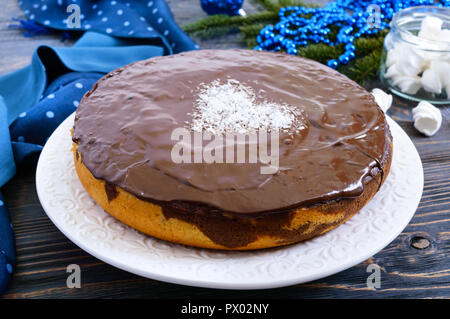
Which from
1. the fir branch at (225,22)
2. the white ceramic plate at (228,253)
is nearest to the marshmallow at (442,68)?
the white ceramic plate at (228,253)

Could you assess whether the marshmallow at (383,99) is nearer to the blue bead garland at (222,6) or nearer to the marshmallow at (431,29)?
the marshmallow at (431,29)

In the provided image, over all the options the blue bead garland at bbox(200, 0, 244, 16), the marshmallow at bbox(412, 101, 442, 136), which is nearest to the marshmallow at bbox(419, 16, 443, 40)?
the marshmallow at bbox(412, 101, 442, 136)

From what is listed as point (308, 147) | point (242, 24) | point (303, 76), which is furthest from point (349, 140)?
point (242, 24)

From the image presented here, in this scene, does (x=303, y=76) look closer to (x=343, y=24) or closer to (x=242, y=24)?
(x=343, y=24)

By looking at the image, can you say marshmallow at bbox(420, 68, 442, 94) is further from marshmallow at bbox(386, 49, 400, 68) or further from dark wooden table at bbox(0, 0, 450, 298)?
dark wooden table at bbox(0, 0, 450, 298)

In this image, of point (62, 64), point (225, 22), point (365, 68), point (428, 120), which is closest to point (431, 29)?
point (365, 68)
